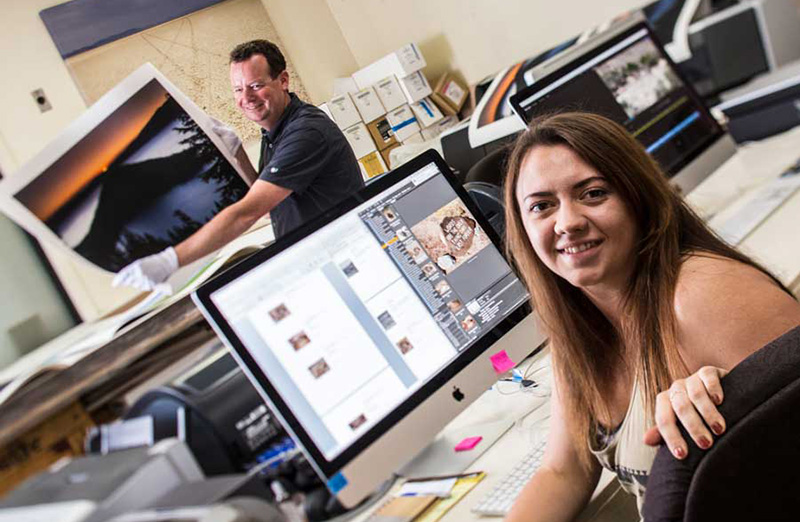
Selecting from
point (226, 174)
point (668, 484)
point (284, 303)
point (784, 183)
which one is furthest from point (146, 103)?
point (784, 183)

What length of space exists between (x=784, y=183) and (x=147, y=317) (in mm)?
1744

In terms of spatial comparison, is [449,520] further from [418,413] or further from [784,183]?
[784,183]

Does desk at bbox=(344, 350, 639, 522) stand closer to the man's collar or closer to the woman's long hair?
the woman's long hair

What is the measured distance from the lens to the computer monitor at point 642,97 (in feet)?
6.80

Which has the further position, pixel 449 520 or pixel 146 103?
pixel 146 103

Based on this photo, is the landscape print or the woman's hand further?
the landscape print

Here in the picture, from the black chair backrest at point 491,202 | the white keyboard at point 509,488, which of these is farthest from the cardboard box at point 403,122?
the white keyboard at point 509,488

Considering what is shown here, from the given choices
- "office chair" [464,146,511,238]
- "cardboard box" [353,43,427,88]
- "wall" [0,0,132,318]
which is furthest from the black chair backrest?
"wall" [0,0,132,318]

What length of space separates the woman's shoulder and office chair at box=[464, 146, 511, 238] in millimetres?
493

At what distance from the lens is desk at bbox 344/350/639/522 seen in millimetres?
1290

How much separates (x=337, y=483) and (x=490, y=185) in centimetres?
84

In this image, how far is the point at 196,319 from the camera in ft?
4.79

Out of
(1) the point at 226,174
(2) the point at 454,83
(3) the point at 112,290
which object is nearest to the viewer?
(3) the point at 112,290

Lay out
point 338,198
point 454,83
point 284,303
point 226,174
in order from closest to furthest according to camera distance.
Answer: point 284,303 → point 226,174 → point 338,198 → point 454,83
